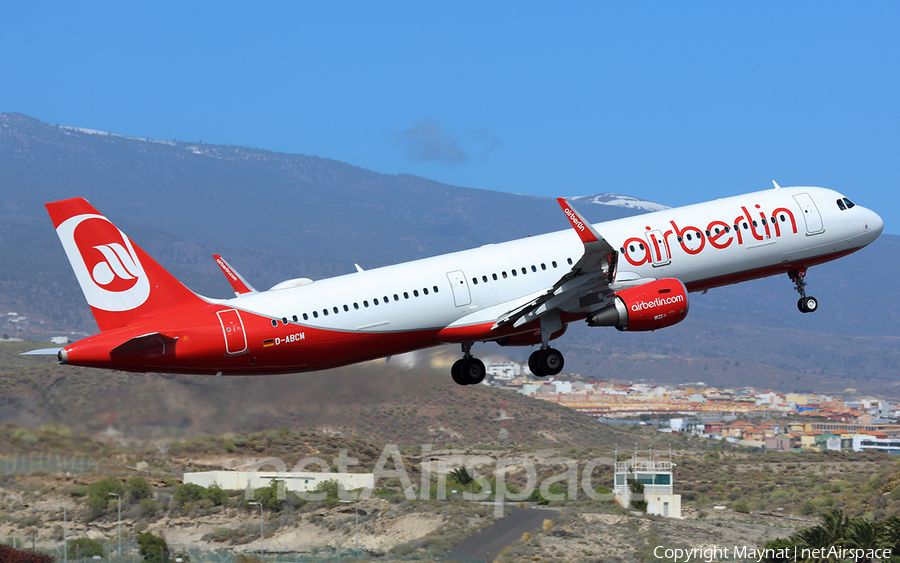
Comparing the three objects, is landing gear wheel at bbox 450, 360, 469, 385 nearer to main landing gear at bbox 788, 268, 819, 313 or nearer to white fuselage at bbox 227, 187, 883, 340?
white fuselage at bbox 227, 187, 883, 340

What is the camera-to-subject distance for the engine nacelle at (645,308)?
3897 cm

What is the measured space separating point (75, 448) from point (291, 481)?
26.2m

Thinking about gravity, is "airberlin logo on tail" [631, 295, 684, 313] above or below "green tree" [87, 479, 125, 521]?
above

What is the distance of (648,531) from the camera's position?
67.8 metres

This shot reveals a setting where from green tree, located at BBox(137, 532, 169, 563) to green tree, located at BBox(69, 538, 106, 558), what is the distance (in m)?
2.15

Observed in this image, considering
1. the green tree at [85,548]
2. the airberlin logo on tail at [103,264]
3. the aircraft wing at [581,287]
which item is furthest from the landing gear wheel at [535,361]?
the green tree at [85,548]

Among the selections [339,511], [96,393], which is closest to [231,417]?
[96,393]

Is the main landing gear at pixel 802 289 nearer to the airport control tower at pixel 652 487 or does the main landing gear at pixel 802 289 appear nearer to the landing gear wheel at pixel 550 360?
the landing gear wheel at pixel 550 360

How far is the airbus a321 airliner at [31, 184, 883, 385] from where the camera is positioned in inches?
1391

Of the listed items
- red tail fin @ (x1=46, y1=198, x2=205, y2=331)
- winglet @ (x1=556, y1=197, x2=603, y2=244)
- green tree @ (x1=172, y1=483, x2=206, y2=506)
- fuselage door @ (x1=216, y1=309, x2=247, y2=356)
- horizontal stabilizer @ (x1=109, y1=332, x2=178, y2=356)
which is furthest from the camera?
green tree @ (x1=172, y1=483, x2=206, y2=506)

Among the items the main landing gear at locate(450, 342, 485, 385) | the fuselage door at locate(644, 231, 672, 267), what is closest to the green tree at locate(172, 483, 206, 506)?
the main landing gear at locate(450, 342, 485, 385)

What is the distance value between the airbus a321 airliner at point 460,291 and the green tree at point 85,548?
24553mm

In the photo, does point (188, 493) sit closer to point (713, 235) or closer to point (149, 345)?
point (149, 345)

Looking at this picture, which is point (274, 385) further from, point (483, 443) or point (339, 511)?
point (483, 443)
